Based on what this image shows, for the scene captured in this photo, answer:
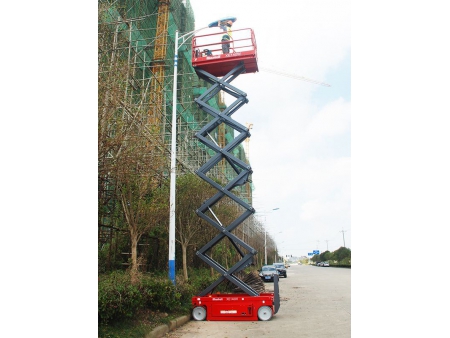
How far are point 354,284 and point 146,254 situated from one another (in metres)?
9.98

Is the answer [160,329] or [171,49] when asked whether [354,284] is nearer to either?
[160,329]

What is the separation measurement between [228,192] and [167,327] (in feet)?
11.1

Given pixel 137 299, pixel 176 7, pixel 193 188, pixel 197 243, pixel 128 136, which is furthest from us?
pixel 176 7

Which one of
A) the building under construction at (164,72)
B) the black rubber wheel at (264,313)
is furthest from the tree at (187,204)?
the black rubber wheel at (264,313)

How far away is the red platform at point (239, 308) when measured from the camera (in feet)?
29.0

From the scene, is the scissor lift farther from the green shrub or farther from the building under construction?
the building under construction

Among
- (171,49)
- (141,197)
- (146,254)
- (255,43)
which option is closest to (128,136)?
(141,197)

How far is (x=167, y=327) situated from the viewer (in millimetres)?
7422

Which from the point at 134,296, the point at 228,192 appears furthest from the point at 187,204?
the point at 134,296

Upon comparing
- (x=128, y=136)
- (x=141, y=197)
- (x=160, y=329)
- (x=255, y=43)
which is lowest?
(x=160, y=329)

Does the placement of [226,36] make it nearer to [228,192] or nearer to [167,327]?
[228,192]

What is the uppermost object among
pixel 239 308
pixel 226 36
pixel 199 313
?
pixel 226 36

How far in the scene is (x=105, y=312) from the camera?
590 cm

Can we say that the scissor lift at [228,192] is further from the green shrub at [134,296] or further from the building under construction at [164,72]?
the building under construction at [164,72]
